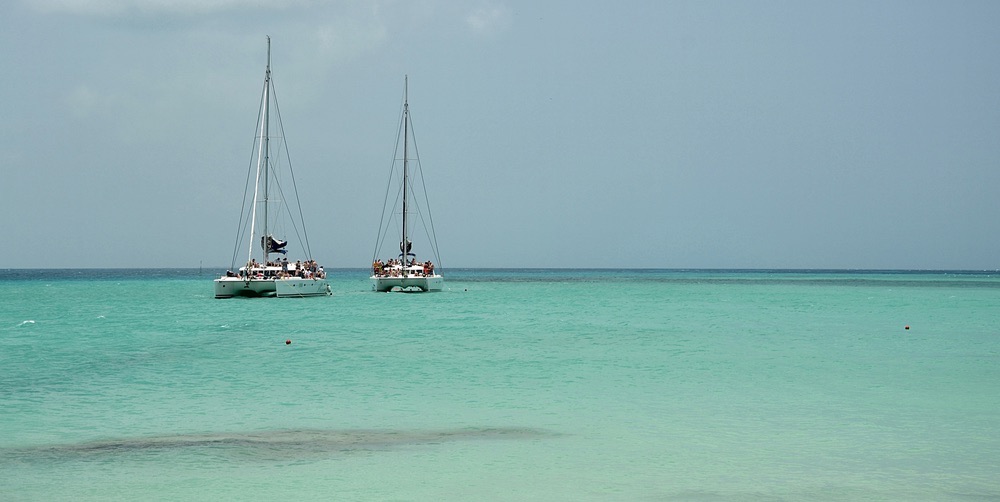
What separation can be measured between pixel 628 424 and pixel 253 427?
5.75 metres

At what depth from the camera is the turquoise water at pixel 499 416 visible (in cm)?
1122

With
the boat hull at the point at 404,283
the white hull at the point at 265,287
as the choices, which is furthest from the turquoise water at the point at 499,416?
the boat hull at the point at 404,283

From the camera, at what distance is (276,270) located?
5766cm

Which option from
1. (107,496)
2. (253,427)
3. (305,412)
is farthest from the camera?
(305,412)

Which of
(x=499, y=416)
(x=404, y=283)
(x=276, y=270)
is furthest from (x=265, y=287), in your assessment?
(x=499, y=416)

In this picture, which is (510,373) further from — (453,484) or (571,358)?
(453,484)

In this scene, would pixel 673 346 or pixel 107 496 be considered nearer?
pixel 107 496

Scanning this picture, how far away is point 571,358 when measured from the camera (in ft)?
84.4

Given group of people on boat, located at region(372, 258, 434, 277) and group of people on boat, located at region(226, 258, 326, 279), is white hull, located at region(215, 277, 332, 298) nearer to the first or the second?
group of people on boat, located at region(226, 258, 326, 279)

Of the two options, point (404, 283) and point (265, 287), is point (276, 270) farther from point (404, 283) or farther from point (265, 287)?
point (404, 283)

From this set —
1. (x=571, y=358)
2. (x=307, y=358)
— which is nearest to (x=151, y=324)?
(x=307, y=358)

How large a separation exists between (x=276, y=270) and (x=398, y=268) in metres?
15.8

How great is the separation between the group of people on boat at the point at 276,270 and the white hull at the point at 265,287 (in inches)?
16.5

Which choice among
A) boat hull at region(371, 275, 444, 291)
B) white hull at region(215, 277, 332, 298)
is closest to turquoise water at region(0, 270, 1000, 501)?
white hull at region(215, 277, 332, 298)
